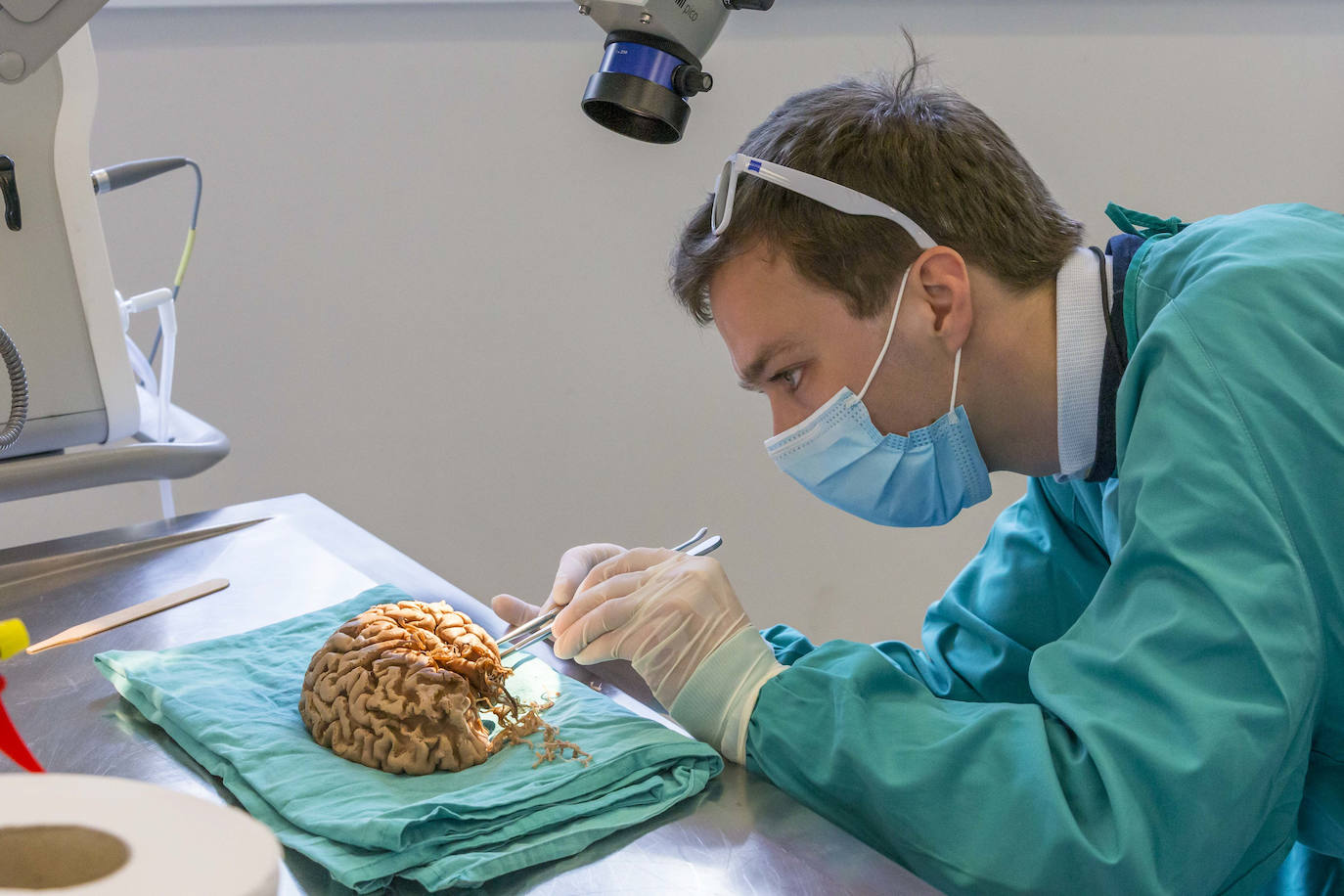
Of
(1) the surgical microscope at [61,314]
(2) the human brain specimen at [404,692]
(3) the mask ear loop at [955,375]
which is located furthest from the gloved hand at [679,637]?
(1) the surgical microscope at [61,314]

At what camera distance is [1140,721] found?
88 centimetres

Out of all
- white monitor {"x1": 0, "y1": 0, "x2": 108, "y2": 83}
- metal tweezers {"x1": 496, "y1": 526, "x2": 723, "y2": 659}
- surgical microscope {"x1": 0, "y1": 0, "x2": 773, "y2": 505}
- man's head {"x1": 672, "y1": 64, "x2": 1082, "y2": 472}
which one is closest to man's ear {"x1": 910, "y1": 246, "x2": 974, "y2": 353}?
man's head {"x1": 672, "y1": 64, "x2": 1082, "y2": 472}

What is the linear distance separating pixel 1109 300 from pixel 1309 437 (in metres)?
0.30

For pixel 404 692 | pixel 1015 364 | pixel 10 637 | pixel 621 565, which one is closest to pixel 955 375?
pixel 1015 364

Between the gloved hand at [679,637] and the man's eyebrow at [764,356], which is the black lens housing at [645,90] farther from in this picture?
the gloved hand at [679,637]

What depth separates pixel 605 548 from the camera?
1.42 metres

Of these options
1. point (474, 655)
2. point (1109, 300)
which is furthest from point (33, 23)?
point (1109, 300)

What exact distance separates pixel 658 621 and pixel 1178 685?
45cm

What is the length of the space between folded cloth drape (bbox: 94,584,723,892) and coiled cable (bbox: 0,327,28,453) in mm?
437

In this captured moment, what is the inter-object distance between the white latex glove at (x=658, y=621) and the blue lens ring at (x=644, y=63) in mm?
452

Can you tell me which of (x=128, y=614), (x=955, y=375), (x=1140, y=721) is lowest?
(x=128, y=614)

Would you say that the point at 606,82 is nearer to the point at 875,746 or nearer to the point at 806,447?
the point at 806,447

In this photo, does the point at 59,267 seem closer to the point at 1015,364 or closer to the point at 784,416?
the point at 784,416

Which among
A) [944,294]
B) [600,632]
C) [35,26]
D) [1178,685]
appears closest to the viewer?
[1178,685]
